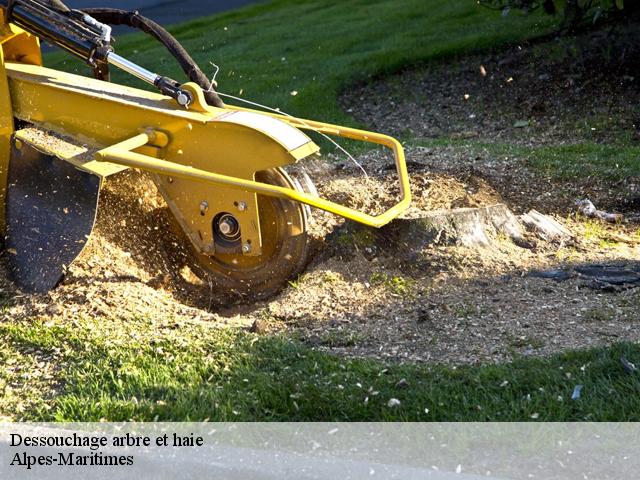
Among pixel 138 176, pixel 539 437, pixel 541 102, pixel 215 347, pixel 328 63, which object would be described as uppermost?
pixel 328 63

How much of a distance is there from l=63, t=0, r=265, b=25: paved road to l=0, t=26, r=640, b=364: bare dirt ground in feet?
29.7

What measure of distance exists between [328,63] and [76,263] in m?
5.72

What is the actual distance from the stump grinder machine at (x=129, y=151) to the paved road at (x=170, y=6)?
9.44 meters

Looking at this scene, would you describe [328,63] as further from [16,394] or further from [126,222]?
[16,394]

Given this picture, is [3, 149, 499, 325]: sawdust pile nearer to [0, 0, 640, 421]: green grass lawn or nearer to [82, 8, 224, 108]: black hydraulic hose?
[0, 0, 640, 421]: green grass lawn

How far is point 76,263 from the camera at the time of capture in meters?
5.13

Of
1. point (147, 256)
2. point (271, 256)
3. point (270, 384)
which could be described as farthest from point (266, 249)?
point (270, 384)

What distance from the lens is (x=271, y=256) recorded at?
514cm

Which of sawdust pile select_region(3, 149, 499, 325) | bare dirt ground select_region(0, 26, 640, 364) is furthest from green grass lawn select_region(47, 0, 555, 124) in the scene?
bare dirt ground select_region(0, 26, 640, 364)

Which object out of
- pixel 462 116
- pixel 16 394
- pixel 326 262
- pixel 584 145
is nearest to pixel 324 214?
pixel 326 262

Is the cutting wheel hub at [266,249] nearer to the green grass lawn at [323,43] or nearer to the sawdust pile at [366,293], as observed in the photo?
the sawdust pile at [366,293]

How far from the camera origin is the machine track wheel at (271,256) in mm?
5020

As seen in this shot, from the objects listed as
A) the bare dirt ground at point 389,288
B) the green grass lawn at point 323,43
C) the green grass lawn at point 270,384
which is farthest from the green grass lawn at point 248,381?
the green grass lawn at point 323,43

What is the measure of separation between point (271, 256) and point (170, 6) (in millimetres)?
10727
